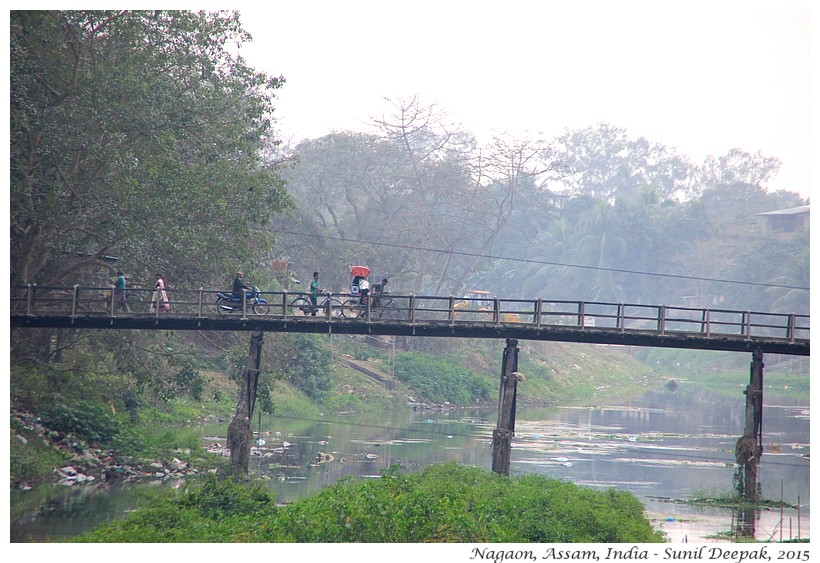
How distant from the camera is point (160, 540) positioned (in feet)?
63.7

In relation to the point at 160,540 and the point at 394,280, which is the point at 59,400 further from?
the point at 394,280

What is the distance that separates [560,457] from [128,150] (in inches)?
699

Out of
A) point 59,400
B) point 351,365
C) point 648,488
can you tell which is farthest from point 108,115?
point 351,365

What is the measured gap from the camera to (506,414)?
2870 centimetres

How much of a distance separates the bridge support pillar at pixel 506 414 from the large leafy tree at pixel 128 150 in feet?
32.8

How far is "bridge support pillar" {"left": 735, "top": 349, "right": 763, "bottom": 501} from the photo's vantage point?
2814cm

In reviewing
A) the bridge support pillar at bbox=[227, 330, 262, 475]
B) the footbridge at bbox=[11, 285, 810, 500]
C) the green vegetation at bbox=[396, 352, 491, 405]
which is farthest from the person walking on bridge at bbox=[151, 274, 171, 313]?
the green vegetation at bbox=[396, 352, 491, 405]

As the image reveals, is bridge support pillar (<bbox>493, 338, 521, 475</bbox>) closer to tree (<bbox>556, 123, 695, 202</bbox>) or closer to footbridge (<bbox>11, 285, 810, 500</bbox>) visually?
footbridge (<bbox>11, 285, 810, 500</bbox>)

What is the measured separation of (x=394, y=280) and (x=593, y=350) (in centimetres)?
2090

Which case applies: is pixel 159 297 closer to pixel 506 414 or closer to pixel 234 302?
pixel 234 302

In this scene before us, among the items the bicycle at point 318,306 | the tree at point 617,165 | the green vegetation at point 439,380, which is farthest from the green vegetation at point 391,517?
the tree at point 617,165

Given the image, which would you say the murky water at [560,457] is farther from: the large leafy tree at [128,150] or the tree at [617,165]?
the tree at [617,165]

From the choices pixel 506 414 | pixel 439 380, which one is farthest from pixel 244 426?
pixel 439 380

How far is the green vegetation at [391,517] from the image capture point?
1931 cm
